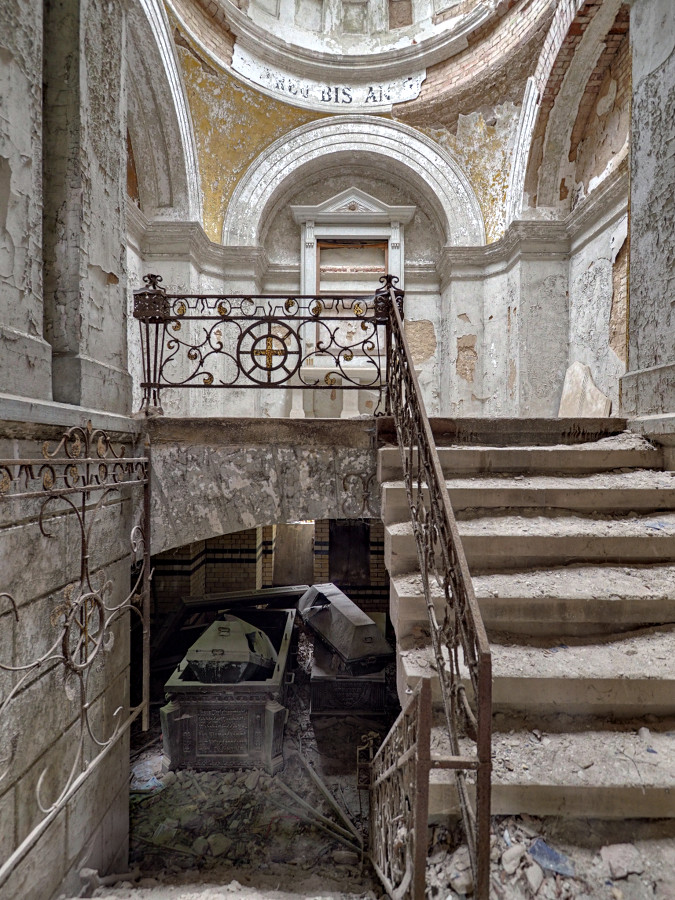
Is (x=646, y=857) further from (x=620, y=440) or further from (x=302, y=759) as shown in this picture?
(x=302, y=759)

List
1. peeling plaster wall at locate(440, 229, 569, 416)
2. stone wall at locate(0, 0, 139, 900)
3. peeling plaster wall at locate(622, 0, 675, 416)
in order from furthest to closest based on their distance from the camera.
A: peeling plaster wall at locate(440, 229, 569, 416)
peeling plaster wall at locate(622, 0, 675, 416)
stone wall at locate(0, 0, 139, 900)

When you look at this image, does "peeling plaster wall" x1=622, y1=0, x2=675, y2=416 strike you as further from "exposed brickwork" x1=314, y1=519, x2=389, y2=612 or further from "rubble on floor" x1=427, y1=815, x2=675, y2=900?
"exposed brickwork" x1=314, y1=519, x2=389, y2=612

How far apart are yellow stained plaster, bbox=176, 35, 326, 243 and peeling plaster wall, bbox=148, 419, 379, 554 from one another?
584cm

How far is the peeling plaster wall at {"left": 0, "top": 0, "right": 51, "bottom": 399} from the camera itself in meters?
2.06

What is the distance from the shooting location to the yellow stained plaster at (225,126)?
706cm

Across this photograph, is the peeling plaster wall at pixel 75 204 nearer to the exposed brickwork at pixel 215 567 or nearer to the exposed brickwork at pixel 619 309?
the exposed brickwork at pixel 215 567

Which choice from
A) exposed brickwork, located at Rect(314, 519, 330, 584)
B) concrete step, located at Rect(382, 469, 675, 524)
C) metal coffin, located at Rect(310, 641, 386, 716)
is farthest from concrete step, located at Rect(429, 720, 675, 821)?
exposed brickwork, located at Rect(314, 519, 330, 584)

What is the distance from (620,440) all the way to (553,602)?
174 cm

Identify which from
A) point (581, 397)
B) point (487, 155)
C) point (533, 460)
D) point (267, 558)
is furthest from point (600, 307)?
point (267, 558)

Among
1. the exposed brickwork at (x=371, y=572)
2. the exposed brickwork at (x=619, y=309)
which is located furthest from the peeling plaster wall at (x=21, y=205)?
the exposed brickwork at (x=371, y=572)

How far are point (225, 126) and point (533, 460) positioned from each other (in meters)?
7.74

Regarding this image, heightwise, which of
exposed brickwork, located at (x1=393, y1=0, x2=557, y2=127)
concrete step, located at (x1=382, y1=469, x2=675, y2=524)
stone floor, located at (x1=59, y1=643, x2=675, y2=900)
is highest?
exposed brickwork, located at (x1=393, y1=0, x2=557, y2=127)

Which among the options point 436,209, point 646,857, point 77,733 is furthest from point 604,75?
point 77,733

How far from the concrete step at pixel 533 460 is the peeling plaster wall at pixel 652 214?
45 centimetres
